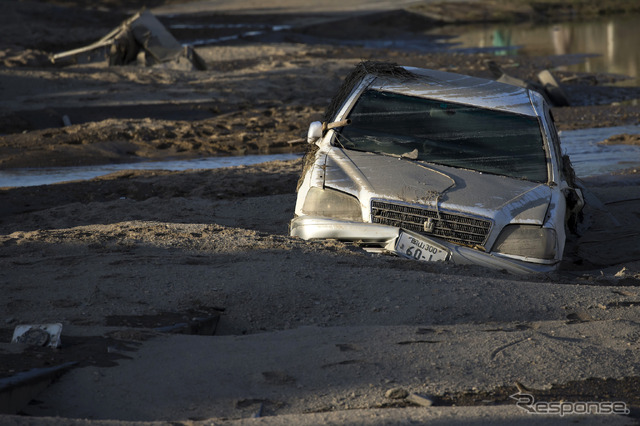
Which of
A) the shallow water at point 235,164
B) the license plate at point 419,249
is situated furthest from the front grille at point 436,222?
the shallow water at point 235,164

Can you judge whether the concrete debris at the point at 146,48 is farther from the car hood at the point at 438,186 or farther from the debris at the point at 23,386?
the debris at the point at 23,386

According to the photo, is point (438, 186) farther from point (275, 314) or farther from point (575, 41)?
point (575, 41)

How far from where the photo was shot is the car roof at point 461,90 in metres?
6.98

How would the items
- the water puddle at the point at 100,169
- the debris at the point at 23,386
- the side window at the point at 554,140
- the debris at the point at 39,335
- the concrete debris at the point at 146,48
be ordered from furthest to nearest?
the concrete debris at the point at 146,48 < the water puddle at the point at 100,169 < the side window at the point at 554,140 < the debris at the point at 39,335 < the debris at the point at 23,386

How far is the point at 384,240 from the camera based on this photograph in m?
5.90

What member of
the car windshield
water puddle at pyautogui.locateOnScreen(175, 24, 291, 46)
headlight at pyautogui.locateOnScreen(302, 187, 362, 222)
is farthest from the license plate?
water puddle at pyautogui.locateOnScreen(175, 24, 291, 46)

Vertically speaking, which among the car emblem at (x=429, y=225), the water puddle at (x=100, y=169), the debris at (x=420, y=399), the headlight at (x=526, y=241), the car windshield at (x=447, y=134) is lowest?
the water puddle at (x=100, y=169)

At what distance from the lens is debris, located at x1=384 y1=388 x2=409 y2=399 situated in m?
3.71

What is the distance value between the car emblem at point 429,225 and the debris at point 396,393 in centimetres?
230

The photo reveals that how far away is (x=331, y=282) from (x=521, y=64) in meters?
22.3

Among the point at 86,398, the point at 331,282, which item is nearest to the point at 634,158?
the point at 331,282

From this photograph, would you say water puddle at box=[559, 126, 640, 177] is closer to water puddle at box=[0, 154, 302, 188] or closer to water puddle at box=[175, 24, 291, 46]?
water puddle at box=[0, 154, 302, 188]

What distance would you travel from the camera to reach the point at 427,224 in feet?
19.3

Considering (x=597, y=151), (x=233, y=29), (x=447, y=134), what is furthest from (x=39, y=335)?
(x=233, y=29)
